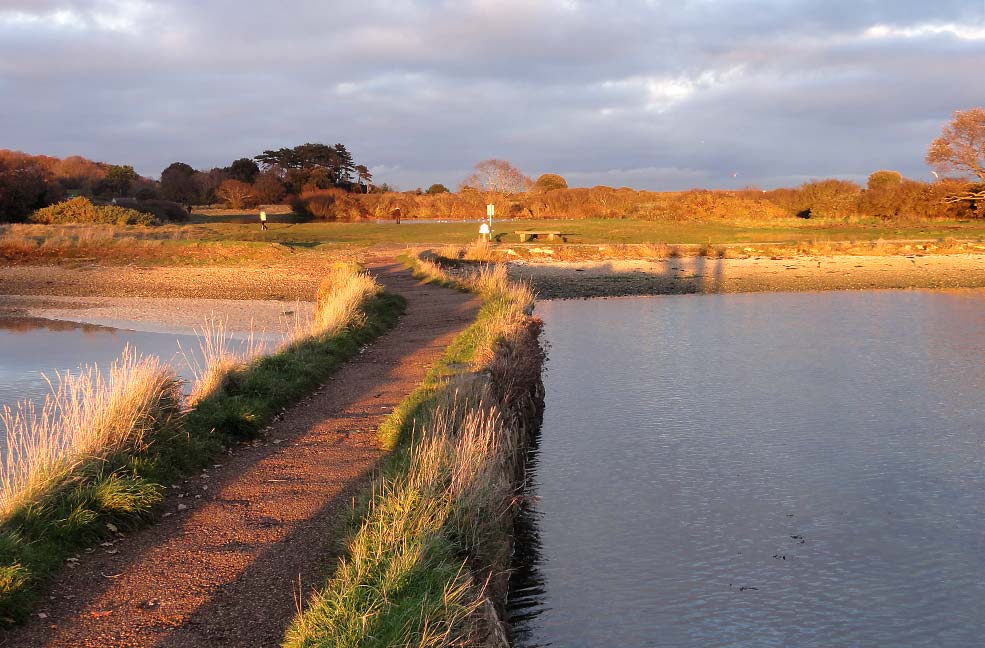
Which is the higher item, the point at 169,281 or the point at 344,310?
the point at 344,310

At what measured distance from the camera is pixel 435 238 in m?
46.8

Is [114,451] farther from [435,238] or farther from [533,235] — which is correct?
[435,238]

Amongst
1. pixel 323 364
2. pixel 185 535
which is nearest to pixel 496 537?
pixel 185 535

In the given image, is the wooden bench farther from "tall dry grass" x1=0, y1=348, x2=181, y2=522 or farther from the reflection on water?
"tall dry grass" x1=0, y1=348, x2=181, y2=522

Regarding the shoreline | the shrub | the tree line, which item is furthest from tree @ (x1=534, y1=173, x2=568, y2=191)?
the shoreline

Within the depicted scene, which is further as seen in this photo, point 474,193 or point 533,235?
point 474,193

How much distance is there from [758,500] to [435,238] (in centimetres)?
3831

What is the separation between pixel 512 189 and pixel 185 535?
7788 cm

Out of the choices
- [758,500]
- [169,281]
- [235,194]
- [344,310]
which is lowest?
[758,500]

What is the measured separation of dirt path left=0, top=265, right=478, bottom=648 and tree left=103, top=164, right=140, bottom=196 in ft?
232

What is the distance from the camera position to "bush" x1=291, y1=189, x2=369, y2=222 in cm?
6525

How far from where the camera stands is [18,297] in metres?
25.8

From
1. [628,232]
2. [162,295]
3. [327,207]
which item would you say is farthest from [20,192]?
[628,232]

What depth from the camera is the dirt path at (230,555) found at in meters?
5.17
